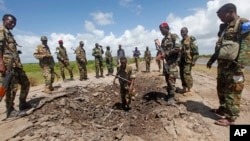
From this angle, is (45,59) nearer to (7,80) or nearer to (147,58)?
Answer: (7,80)

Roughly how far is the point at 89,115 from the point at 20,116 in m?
1.90

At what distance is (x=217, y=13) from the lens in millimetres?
4840

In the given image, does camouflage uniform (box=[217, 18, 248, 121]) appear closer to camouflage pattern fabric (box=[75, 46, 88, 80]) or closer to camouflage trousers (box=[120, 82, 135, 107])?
camouflage trousers (box=[120, 82, 135, 107])

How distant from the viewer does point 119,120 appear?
6.27 metres

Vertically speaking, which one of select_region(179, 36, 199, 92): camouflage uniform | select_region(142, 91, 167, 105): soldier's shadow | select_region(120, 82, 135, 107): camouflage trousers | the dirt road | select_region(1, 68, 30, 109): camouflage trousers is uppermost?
select_region(179, 36, 199, 92): camouflage uniform

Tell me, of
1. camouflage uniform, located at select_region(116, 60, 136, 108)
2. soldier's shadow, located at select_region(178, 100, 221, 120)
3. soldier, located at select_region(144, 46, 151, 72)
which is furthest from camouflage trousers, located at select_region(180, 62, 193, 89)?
soldier, located at select_region(144, 46, 151, 72)

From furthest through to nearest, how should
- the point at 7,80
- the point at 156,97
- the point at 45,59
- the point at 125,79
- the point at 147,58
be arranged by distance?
1. the point at 147,58
2. the point at 45,59
3. the point at 156,97
4. the point at 125,79
5. the point at 7,80

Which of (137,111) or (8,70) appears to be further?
(137,111)

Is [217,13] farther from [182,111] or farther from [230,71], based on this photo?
[182,111]

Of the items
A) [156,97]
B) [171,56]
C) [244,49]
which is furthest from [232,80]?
[156,97]

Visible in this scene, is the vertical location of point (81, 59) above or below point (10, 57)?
below

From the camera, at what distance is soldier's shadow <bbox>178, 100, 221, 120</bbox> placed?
18.3 feet

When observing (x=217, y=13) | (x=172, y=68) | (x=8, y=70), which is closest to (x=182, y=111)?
(x=172, y=68)

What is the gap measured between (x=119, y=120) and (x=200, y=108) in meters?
2.21
